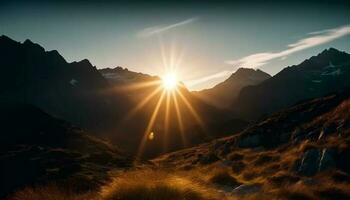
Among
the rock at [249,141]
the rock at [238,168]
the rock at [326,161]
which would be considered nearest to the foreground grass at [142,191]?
the rock at [326,161]

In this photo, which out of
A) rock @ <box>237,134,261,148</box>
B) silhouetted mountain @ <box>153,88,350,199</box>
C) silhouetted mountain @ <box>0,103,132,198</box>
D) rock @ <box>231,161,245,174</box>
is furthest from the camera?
rock @ <box>237,134,261,148</box>

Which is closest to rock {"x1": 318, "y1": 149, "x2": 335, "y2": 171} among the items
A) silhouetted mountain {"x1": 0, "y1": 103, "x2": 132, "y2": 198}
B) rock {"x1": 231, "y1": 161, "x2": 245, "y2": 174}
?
rock {"x1": 231, "y1": 161, "x2": 245, "y2": 174}

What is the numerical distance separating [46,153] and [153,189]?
107597 millimetres

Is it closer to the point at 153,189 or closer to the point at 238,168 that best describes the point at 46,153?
the point at 238,168

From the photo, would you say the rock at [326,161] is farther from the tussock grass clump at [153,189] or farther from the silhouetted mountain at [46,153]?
the tussock grass clump at [153,189]

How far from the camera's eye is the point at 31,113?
7657 inches

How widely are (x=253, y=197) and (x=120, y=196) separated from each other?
4.63m

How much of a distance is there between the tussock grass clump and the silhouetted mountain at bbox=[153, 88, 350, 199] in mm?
3194

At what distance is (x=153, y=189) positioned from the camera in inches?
456

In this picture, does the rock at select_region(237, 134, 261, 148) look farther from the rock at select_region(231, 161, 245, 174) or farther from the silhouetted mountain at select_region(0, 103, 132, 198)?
the silhouetted mountain at select_region(0, 103, 132, 198)

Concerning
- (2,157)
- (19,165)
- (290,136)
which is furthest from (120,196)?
(2,157)

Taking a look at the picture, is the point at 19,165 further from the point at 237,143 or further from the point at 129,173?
the point at 129,173

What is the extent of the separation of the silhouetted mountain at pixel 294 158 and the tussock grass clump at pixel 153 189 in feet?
10.5

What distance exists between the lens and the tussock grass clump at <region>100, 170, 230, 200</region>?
11.5 m
